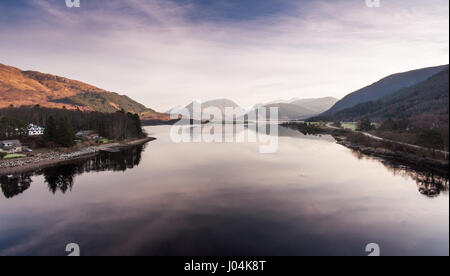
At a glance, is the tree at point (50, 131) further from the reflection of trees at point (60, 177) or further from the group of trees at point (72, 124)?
the reflection of trees at point (60, 177)

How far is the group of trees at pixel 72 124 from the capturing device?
41547 mm

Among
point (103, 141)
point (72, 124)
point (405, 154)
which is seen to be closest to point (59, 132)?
point (103, 141)

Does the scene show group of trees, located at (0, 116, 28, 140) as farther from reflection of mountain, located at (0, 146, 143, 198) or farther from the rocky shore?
the rocky shore

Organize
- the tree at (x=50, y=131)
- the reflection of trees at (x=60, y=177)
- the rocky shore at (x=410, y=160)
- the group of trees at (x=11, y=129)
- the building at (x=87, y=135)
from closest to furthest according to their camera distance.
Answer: the reflection of trees at (x=60, y=177)
the rocky shore at (x=410, y=160)
the tree at (x=50, y=131)
the group of trees at (x=11, y=129)
the building at (x=87, y=135)

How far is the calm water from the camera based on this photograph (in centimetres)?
1227

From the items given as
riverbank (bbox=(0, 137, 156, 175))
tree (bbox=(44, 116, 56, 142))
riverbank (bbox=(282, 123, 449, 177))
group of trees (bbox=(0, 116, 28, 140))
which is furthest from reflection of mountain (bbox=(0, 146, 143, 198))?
riverbank (bbox=(282, 123, 449, 177))

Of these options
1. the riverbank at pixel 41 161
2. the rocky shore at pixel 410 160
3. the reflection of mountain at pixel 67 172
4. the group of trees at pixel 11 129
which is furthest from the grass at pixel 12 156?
the rocky shore at pixel 410 160

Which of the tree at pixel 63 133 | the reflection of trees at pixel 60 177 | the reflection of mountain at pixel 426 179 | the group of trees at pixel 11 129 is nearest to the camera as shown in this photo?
the reflection of mountain at pixel 426 179

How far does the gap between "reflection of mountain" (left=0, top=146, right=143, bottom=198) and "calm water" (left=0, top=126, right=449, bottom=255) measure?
21cm

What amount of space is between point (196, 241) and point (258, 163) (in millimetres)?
22979

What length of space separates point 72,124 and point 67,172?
142ft

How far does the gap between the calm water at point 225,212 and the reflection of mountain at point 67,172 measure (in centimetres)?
21
